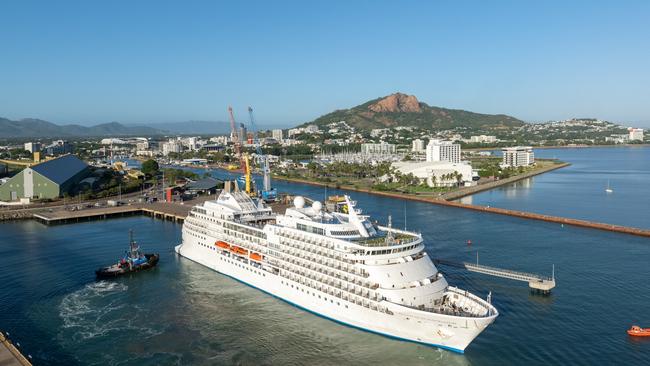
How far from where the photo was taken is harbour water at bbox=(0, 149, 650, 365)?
17.4m

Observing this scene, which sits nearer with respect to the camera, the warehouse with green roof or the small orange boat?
the small orange boat

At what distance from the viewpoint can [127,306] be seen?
22.1 meters

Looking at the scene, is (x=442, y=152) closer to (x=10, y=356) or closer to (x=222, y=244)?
(x=222, y=244)

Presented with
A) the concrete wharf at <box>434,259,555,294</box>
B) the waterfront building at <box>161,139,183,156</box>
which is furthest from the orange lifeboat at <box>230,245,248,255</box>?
the waterfront building at <box>161,139,183,156</box>

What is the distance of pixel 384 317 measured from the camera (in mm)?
17891

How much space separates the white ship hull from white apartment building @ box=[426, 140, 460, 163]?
7349 centimetres

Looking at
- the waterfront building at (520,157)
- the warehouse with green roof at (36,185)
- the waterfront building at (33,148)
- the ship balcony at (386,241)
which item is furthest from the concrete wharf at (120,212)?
the waterfront building at (33,148)

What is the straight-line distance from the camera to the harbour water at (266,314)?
17391mm

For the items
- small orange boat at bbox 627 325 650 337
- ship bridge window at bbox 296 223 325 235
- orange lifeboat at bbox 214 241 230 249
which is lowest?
small orange boat at bbox 627 325 650 337

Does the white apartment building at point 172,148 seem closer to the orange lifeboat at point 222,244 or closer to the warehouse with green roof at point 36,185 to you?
the warehouse with green roof at point 36,185

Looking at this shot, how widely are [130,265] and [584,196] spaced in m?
48.0

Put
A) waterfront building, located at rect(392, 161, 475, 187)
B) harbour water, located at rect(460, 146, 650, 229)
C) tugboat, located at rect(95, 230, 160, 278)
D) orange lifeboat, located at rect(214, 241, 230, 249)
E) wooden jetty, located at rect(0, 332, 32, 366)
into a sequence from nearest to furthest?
wooden jetty, located at rect(0, 332, 32, 366) → orange lifeboat, located at rect(214, 241, 230, 249) → tugboat, located at rect(95, 230, 160, 278) → harbour water, located at rect(460, 146, 650, 229) → waterfront building, located at rect(392, 161, 475, 187)

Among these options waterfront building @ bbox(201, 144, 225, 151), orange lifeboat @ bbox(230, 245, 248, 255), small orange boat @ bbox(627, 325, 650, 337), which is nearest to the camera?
small orange boat @ bbox(627, 325, 650, 337)

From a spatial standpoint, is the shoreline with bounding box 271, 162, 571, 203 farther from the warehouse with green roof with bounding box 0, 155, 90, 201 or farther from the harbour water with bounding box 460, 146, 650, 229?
the warehouse with green roof with bounding box 0, 155, 90, 201
